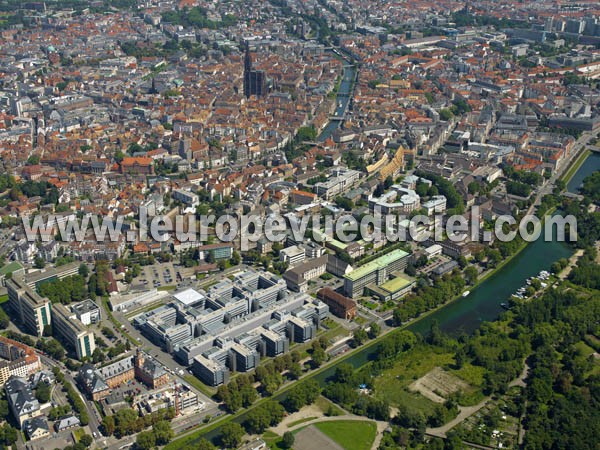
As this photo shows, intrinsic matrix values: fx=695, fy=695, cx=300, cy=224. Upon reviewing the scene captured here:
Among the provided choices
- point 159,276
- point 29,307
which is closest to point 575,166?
point 159,276

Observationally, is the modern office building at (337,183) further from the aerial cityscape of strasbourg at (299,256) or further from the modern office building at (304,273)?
the modern office building at (304,273)

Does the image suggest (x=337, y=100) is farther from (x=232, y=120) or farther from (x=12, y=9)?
(x=12, y=9)

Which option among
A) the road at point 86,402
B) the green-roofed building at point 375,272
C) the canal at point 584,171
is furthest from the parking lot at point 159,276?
the canal at point 584,171

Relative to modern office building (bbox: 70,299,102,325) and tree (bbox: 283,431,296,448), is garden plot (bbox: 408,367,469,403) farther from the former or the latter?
modern office building (bbox: 70,299,102,325)

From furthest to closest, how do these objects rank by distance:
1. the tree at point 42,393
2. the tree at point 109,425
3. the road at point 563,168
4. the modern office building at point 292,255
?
the road at point 563,168 < the modern office building at point 292,255 < the tree at point 42,393 < the tree at point 109,425

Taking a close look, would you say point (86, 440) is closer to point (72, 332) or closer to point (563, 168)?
point (72, 332)

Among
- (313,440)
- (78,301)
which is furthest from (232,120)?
(313,440)
